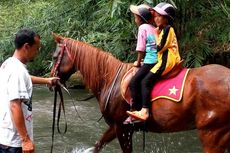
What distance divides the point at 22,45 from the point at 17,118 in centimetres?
55

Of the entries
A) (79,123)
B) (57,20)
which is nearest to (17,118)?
(79,123)

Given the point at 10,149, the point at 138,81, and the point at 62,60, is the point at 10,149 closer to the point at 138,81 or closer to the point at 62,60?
the point at 138,81

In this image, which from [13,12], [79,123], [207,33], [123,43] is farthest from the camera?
[13,12]

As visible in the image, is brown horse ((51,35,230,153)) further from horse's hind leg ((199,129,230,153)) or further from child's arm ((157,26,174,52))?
child's arm ((157,26,174,52))

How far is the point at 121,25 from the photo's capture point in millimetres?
10094

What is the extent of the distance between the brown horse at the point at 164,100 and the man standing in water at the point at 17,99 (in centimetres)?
204

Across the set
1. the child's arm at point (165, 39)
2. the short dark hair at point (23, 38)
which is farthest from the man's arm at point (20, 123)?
the child's arm at point (165, 39)

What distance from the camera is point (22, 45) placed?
319cm

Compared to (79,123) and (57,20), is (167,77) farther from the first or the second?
(57,20)

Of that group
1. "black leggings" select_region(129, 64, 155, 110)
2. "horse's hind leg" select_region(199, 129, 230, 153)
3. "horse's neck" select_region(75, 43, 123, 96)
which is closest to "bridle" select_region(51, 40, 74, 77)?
"horse's neck" select_region(75, 43, 123, 96)

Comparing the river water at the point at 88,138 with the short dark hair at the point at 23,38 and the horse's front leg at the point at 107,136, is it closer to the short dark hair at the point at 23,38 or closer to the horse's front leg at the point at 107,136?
the horse's front leg at the point at 107,136

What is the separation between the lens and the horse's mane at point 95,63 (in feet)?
17.8

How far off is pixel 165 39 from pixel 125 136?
1.33 metres

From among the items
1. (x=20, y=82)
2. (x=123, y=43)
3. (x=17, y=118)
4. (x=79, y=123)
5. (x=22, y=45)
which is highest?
(x=22, y=45)
